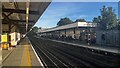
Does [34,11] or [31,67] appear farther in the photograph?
[34,11]

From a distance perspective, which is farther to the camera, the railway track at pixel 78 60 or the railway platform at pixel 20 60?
the railway track at pixel 78 60

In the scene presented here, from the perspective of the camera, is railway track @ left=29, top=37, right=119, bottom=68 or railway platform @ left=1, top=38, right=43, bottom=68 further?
railway track @ left=29, top=37, right=119, bottom=68

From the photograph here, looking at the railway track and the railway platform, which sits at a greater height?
the railway platform

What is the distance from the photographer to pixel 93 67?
1920 centimetres

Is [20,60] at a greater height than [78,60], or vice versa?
[20,60]

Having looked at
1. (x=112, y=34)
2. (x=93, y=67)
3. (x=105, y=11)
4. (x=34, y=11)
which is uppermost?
(x=105, y=11)

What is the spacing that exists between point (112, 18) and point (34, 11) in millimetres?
84735

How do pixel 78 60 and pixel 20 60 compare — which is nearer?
pixel 20 60

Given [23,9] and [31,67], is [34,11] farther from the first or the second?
[31,67]

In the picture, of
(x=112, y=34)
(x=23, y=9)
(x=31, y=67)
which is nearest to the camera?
(x=31, y=67)

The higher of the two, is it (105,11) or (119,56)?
(105,11)

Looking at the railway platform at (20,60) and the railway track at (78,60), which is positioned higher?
the railway platform at (20,60)

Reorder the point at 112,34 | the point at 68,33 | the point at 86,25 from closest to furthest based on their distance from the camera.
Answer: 1. the point at 112,34
2. the point at 86,25
3. the point at 68,33

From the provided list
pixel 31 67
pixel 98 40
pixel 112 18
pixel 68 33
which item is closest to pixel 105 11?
pixel 112 18
